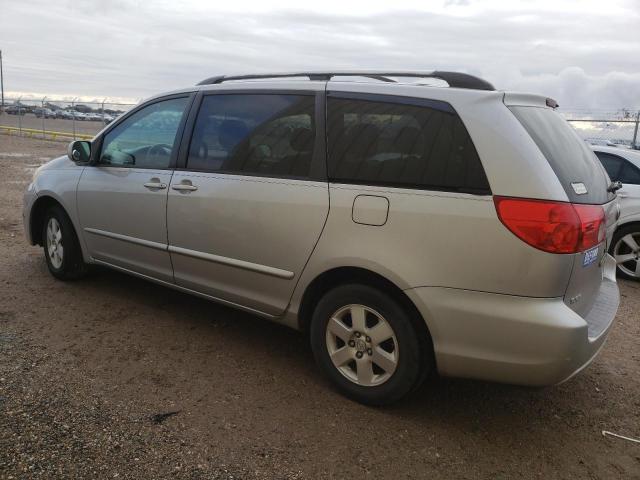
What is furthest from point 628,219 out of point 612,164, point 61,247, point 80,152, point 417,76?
point 61,247

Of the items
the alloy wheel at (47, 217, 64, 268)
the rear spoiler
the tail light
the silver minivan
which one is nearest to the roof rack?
the silver minivan

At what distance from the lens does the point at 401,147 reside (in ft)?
9.66

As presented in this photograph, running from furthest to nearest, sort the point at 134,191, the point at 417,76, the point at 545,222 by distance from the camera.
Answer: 1. the point at 134,191
2. the point at 417,76
3. the point at 545,222

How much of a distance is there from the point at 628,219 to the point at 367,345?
447cm

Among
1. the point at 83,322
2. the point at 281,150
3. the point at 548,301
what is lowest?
the point at 83,322

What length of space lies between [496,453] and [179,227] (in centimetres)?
238

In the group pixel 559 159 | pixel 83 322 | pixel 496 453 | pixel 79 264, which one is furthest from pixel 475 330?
pixel 79 264

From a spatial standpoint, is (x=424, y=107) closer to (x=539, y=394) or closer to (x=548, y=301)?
(x=548, y=301)

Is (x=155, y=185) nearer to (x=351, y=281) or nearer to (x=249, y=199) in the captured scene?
(x=249, y=199)

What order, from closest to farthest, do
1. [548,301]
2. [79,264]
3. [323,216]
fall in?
[548,301] < [323,216] < [79,264]

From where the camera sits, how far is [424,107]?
2.93m

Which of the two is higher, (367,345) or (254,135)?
(254,135)

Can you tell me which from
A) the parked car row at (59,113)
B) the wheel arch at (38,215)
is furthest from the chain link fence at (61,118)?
the wheel arch at (38,215)

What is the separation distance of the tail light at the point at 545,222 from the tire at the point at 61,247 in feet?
12.2
